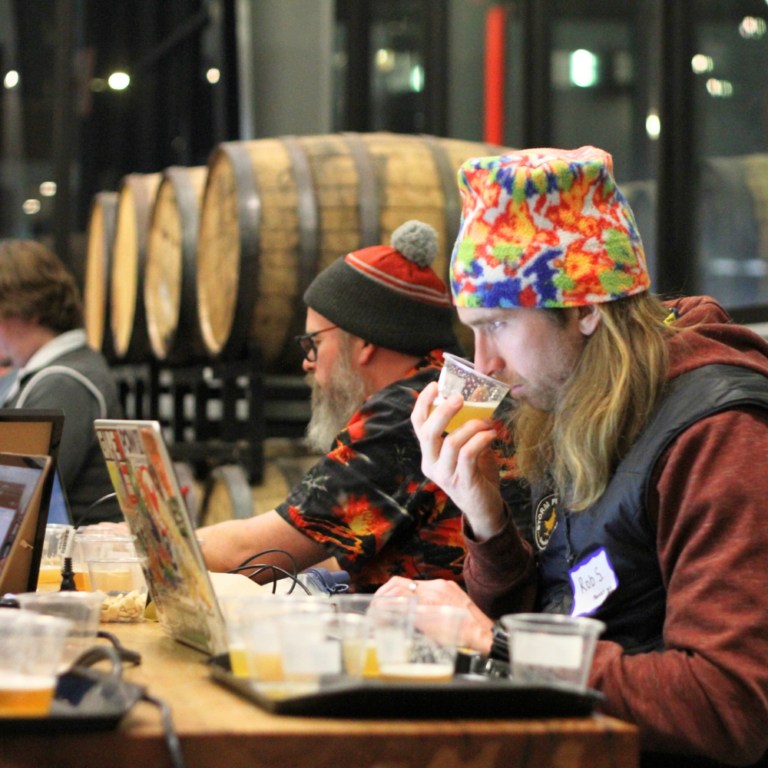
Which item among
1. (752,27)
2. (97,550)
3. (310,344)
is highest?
(752,27)

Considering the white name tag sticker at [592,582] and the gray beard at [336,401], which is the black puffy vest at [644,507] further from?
the gray beard at [336,401]

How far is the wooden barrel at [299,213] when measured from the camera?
3893 mm

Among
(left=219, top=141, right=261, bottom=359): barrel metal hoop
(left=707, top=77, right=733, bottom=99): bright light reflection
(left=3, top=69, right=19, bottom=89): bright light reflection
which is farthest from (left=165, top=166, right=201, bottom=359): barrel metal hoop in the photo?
(left=3, top=69, right=19, bottom=89): bright light reflection

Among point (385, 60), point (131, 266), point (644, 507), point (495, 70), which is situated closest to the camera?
point (644, 507)

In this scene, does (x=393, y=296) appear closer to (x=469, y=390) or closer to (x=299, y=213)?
(x=469, y=390)

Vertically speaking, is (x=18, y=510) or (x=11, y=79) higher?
(x=11, y=79)

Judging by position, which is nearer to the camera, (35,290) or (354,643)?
(354,643)

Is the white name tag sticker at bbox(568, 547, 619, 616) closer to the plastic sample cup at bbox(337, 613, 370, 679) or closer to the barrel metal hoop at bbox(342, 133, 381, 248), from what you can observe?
the plastic sample cup at bbox(337, 613, 370, 679)

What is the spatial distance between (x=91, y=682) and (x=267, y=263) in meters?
2.90

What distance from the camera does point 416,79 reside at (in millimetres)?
7098

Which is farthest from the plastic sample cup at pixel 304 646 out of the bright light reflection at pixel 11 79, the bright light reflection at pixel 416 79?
the bright light reflection at pixel 11 79

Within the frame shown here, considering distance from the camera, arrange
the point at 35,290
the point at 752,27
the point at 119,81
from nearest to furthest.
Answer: the point at 35,290 < the point at 752,27 < the point at 119,81

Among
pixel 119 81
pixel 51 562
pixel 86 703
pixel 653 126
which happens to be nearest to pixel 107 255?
pixel 653 126

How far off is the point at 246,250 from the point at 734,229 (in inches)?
67.0
